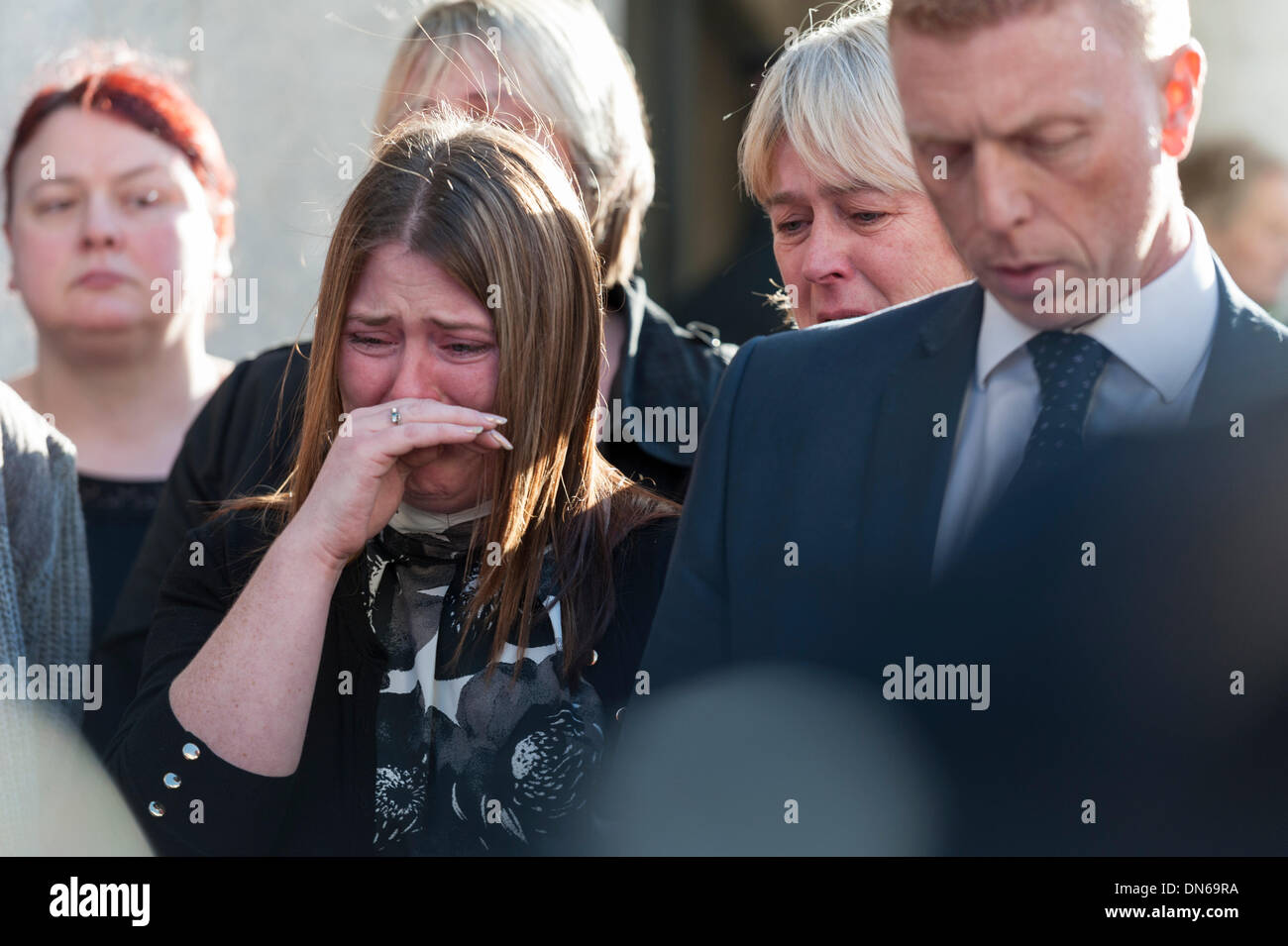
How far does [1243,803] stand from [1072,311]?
60cm

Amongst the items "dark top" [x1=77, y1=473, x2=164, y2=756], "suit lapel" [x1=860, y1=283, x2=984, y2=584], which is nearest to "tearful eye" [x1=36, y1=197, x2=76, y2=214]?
"dark top" [x1=77, y1=473, x2=164, y2=756]

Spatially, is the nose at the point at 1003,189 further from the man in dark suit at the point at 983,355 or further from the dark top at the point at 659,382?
the dark top at the point at 659,382

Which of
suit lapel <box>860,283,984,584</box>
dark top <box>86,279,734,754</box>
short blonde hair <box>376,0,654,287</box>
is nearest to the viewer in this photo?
suit lapel <box>860,283,984,584</box>

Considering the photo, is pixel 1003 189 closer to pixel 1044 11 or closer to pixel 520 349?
pixel 1044 11

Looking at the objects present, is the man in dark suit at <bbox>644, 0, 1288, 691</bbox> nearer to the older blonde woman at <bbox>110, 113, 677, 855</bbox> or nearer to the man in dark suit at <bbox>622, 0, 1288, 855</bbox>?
the man in dark suit at <bbox>622, 0, 1288, 855</bbox>

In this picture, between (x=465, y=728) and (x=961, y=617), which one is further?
(x=465, y=728)

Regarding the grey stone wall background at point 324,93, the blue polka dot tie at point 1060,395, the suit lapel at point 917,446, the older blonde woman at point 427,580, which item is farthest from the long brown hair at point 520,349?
the grey stone wall background at point 324,93

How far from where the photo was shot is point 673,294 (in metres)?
5.65

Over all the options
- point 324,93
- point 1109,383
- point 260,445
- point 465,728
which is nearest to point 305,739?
point 465,728

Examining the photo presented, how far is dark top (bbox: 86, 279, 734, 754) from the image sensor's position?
2715mm

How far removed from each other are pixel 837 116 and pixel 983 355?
91 cm

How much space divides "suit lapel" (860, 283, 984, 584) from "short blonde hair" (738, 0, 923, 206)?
78 centimetres

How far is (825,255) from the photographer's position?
2.60m
